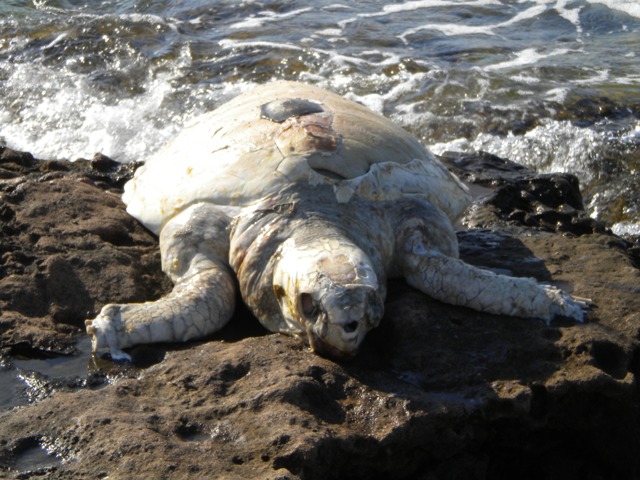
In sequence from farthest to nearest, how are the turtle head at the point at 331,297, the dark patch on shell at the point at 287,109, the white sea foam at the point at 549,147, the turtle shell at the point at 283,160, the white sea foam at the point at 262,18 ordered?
the white sea foam at the point at 262,18 < the white sea foam at the point at 549,147 < the dark patch on shell at the point at 287,109 < the turtle shell at the point at 283,160 < the turtle head at the point at 331,297

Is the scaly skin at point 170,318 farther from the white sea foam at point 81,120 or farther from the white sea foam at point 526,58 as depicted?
the white sea foam at point 526,58

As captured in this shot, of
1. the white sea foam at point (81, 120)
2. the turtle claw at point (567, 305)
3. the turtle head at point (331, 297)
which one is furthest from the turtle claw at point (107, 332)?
the white sea foam at point (81, 120)

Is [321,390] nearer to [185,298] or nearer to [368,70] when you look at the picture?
[185,298]

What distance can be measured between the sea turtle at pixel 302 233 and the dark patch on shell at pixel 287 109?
0.01 m

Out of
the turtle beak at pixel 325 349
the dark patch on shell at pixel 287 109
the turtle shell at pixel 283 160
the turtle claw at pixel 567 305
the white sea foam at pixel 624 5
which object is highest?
the dark patch on shell at pixel 287 109

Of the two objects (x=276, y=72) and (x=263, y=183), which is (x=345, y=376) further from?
(x=276, y=72)

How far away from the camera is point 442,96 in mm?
9969

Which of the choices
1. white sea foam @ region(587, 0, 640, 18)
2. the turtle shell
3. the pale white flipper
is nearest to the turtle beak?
the pale white flipper

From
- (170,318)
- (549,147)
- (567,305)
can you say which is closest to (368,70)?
(549,147)

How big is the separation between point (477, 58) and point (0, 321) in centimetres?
857

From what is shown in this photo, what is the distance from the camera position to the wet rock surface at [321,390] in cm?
289

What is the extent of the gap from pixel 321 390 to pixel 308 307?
439 mm

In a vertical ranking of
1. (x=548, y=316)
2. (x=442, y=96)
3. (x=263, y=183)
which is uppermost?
(x=263, y=183)

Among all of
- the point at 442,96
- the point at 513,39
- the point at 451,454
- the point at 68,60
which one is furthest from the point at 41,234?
the point at 513,39
